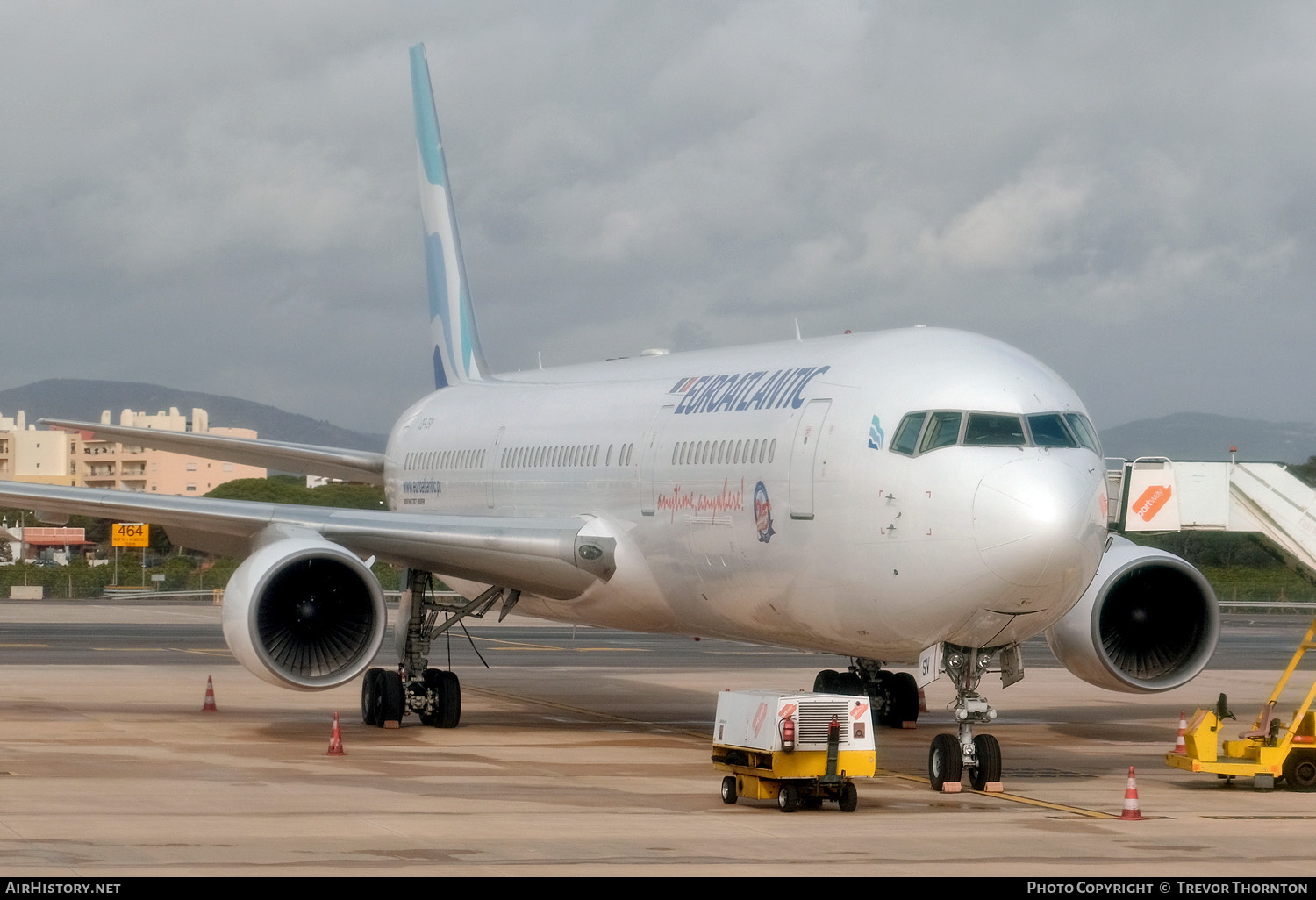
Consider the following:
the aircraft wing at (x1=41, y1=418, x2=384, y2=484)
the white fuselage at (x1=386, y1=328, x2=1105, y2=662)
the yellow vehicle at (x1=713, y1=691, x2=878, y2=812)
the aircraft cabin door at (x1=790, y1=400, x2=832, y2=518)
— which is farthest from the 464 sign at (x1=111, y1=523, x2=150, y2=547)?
the yellow vehicle at (x1=713, y1=691, x2=878, y2=812)

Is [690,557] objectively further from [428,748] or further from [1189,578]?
[1189,578]

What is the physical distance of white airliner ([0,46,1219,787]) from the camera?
50.2 feet

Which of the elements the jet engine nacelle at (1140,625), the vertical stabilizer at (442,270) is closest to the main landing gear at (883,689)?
the jet engine nacelle at (1140,625)

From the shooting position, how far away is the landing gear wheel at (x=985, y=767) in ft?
51.7

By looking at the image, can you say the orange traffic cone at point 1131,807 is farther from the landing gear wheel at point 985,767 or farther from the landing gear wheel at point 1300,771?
the landing gear wheel at point 1300,771

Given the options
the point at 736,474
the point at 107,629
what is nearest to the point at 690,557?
the point at 736,474

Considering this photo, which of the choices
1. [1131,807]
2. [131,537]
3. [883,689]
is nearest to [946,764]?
[1131,807]

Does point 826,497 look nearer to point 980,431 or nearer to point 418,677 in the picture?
point 980,431

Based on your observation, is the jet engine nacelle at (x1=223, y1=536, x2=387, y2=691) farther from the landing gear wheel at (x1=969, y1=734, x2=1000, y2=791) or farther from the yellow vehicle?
the landing gear wheel at (x1=969, y1=734, x2=1000, y2=791)

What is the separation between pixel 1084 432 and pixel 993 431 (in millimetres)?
976

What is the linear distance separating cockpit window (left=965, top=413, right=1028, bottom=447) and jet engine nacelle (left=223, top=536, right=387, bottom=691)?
6.62 m

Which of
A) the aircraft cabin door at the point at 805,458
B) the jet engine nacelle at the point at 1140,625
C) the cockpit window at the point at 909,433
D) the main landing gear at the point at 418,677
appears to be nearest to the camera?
the cockpit window at the point at 909,433

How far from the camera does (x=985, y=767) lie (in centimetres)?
1575

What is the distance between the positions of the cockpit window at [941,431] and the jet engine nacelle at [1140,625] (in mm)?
4168
